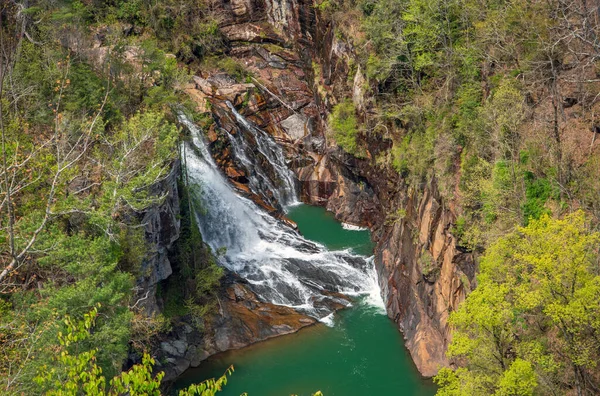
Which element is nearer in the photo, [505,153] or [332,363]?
[505,153]

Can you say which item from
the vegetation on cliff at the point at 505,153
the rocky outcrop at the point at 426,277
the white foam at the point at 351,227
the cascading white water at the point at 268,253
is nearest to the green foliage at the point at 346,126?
the vegetation on cliff at the point at 505,153

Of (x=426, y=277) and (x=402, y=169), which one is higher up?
(x=402, y=169)

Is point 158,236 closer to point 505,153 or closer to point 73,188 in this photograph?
point 73,188

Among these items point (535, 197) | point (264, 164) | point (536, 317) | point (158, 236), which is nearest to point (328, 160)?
point (264, 164)

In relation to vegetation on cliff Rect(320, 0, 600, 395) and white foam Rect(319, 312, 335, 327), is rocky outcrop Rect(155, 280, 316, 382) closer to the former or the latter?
white foam Rect(319, 312, 335, 327)

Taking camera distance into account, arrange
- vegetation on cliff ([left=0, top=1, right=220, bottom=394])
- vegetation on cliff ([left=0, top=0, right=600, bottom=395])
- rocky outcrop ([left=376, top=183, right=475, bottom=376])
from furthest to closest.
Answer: rocky outcrop ([left=376, top=183, right=475, bottom=376]), vegetation on cliff ([left=0, top=0, right=600, bottom=395]), vegetation on cliff ([left=0, top=1, right=220, bottom=394])

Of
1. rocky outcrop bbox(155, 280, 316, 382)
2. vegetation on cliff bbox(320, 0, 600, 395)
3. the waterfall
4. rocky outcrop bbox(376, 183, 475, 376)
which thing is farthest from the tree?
the waterfall
